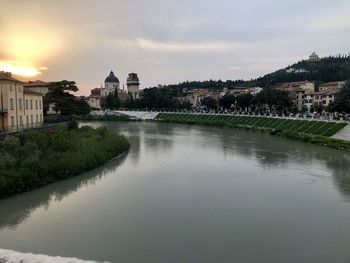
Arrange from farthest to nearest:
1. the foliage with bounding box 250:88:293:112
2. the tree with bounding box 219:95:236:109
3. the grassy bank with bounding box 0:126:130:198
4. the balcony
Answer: the tree with bounding box 219:95:236:109 → the foliage with bounding box 250:88:293:112 → the balcony → the grassy bank with bounding box 0:126:130:198

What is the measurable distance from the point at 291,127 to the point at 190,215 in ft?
82.0

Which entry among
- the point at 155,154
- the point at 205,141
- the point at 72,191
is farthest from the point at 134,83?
the point at 72,191

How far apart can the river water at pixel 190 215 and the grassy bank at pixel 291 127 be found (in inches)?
306

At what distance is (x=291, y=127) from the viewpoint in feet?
112

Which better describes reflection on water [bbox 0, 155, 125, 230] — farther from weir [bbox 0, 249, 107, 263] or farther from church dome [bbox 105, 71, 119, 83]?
church dome [bbox 105, 71, 119, 83]

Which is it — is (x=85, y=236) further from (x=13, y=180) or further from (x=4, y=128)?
(x=4, y=128)

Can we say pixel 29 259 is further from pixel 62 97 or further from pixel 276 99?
pixel 276 99

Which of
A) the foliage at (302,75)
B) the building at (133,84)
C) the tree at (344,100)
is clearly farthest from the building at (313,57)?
the tree at (344,100)

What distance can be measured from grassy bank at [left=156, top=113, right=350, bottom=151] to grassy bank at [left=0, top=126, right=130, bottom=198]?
13.6 metres

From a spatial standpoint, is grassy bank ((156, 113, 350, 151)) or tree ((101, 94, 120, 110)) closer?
grassy bank ((156, 113, 350, 151))

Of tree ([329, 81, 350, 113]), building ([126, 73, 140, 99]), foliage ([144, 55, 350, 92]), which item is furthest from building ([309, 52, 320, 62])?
tree ([329, 81, 350, 113])

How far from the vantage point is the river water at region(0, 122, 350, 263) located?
855cm

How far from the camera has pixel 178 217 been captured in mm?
10820

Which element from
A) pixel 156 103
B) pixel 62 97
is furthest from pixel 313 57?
pixel 62 97
